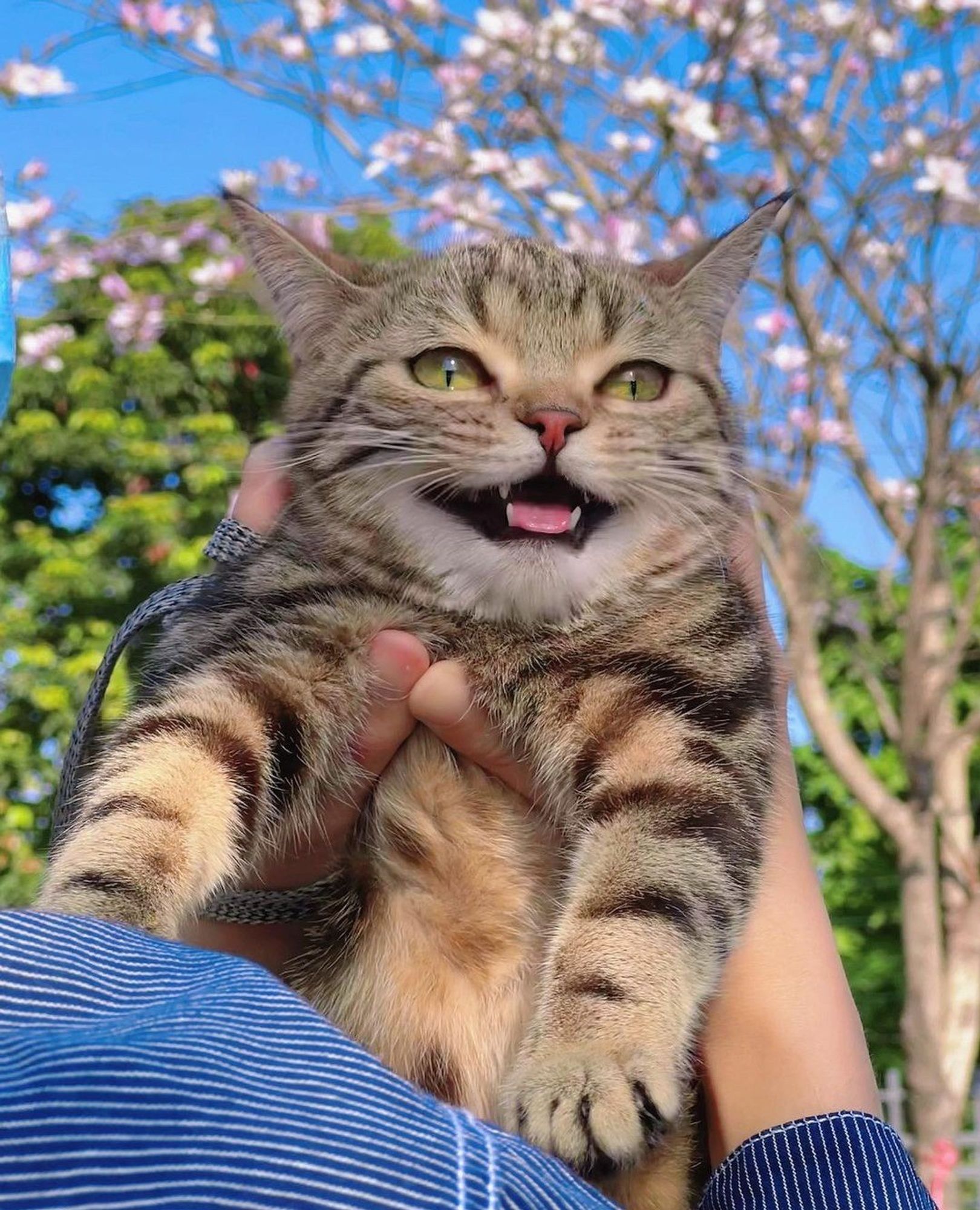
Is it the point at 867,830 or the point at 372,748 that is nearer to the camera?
the point at 372,748

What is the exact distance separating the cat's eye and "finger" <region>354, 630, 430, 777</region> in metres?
0.43

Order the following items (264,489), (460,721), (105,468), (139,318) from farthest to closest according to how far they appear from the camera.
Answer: (105,468)
(139,318)
(264,489)
(460,721)

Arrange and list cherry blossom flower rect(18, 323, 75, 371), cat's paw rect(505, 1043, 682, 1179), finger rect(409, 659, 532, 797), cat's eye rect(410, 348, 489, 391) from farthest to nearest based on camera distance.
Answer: cherry blossom flower rect(18, 323, 75, 371), cat's eye rect(410, 348, 489, 391), finger rect(409, 659, 532, 797), cat's paw rect(505, 1043, 682, 1179)

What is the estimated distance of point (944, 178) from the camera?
4863 mm

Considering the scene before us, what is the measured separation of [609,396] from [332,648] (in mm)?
627

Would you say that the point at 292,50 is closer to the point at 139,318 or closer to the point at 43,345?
the point at 139,318

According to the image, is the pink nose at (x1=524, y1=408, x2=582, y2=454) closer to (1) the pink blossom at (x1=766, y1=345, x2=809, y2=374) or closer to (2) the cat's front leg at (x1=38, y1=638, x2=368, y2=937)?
(2) the cat's front leg at (x1=38, y1=638, x2=368, y2=937)

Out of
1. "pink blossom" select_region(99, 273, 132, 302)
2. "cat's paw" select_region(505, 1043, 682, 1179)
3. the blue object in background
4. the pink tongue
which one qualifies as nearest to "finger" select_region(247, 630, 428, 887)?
the pink tongue

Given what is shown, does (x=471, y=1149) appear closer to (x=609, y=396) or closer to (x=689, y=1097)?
(x=689, y=1097)

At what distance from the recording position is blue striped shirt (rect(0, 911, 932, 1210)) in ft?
1.95

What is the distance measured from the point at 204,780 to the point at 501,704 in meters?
0.43

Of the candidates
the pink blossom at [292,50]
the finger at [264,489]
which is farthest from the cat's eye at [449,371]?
the pink blossom at [292,50]

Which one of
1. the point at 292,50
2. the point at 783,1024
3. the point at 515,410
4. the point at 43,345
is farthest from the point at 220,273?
the point at 783,1024

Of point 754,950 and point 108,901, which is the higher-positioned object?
point 108,901
